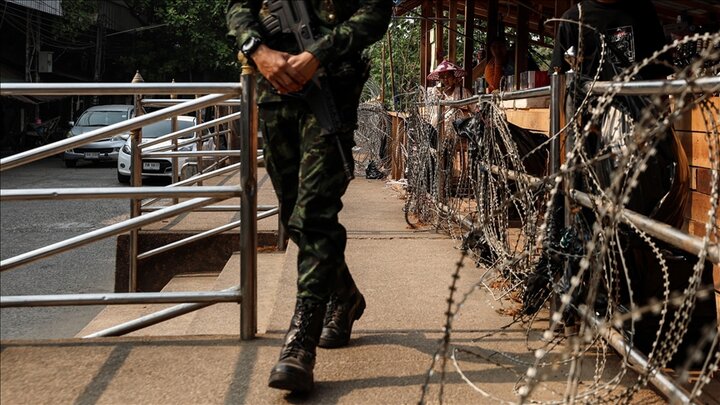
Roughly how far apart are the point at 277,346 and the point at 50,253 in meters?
0.95

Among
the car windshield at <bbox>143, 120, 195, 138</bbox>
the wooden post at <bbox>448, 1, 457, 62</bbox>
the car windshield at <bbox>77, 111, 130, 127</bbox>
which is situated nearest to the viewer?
the wooden post at <bbox>448, 1, 457, 62</bbox>

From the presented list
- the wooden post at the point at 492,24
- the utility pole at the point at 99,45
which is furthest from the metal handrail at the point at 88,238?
the utility pole at the point at 99,45

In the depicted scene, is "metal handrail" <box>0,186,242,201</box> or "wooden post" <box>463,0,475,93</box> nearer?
"metal handrail" <box>0,186,242,201</box>

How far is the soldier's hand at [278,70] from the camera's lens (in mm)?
3049

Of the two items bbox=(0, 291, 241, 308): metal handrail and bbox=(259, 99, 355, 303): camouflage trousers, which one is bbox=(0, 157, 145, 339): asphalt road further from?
bbox=(259, 99, 355, 303): camouflage trousers

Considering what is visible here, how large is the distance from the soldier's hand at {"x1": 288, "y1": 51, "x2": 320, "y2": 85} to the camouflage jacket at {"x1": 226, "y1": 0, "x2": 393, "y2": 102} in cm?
2

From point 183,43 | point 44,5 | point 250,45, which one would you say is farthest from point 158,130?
point 183,43

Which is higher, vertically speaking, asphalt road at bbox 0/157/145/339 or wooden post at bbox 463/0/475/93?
wooden post at bbox 463/0/475/93

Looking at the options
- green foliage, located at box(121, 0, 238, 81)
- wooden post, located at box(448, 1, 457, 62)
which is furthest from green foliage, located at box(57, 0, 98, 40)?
wooden post, located at box(448, 1, 457, 62)

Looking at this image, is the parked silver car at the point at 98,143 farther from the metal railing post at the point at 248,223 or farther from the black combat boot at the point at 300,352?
the black combat boot at the point at 300,352

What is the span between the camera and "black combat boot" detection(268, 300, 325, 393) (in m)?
2.83

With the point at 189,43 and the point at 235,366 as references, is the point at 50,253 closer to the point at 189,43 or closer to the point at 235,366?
the point at 235,366

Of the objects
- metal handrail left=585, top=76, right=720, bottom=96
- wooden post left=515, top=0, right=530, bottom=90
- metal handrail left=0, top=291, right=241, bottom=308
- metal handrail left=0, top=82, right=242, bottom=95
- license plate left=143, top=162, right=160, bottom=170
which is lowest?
metal handrail left=0, top=291, right=241, bottom=308

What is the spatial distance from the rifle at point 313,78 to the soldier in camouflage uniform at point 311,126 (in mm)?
24
